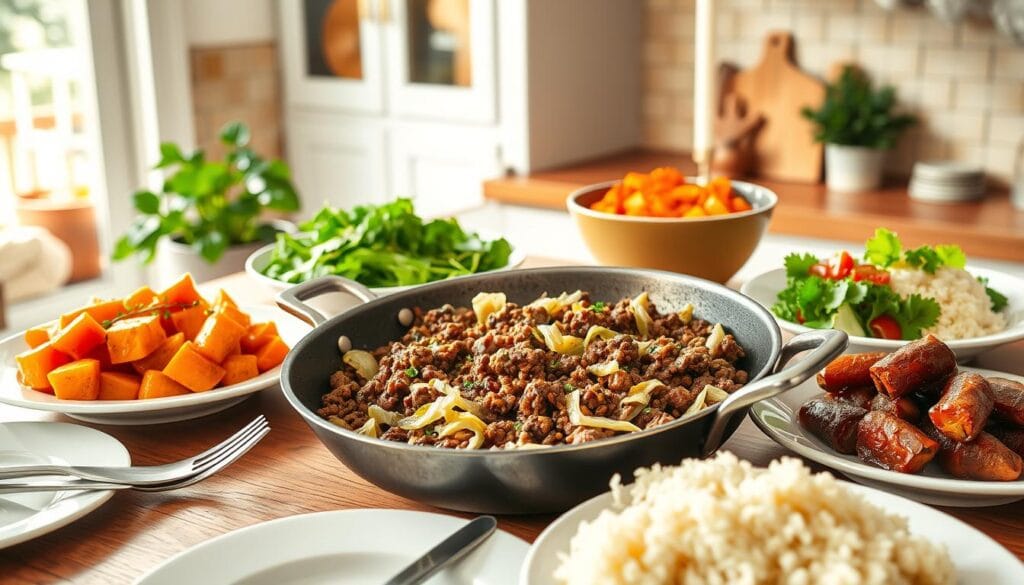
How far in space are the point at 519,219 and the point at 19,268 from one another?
65.5 inches

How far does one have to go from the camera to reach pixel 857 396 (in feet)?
3.51

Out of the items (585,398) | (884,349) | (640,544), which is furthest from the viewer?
(884,349)

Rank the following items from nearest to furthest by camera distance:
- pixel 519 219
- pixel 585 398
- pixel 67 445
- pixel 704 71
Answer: pixel 585 398, pixel 67 445, pixel 704 71, pixel 519 219

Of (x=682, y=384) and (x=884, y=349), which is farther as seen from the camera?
(x=884, y=349)

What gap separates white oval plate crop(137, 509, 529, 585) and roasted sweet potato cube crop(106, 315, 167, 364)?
37 centimetres

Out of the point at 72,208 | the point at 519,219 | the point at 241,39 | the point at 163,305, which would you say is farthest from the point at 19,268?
the point at 163,305

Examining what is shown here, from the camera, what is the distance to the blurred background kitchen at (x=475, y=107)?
3.21m

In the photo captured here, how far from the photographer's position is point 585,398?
986 mm

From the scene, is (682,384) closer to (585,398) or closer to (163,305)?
(585,398)

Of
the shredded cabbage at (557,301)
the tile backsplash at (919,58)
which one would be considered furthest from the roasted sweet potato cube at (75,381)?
the tile backsplash at (919,58)

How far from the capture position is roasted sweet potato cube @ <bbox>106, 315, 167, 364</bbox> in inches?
47.1

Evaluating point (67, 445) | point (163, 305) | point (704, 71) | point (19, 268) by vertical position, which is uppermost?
point (704, 71)

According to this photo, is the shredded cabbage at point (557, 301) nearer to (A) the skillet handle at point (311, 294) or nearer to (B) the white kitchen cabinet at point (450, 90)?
(A) the skillet handle at point (311, 294)

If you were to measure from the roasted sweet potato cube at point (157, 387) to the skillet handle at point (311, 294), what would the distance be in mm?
150
